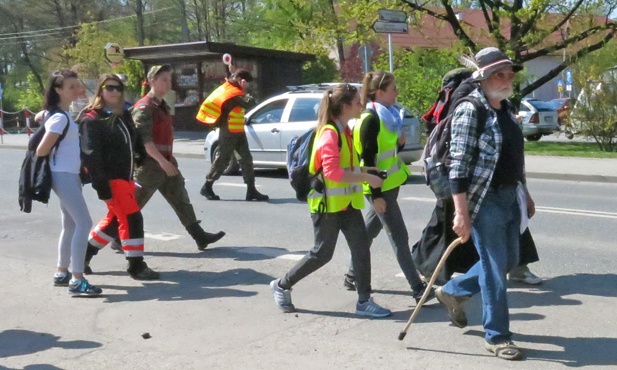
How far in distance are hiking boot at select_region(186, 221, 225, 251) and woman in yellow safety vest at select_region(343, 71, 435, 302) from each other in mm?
2616

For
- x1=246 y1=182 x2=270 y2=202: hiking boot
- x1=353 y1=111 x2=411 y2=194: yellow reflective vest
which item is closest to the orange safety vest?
x1=246 y1=182 x2=270 y2=202: hiking boot

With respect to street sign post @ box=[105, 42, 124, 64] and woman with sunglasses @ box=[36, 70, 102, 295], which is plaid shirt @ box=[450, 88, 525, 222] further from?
street sign post @ box=[105, 42, 124, 64]

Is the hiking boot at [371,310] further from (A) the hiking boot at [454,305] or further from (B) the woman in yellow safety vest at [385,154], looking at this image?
(A) the hiking boot at [454,305]

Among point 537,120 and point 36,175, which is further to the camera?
point 537,120

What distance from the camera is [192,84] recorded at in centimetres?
3169

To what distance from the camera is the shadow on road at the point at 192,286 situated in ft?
22.9

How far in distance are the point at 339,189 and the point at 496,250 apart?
4.46ft

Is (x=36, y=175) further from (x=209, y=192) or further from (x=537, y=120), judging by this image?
(x=537, y=120)

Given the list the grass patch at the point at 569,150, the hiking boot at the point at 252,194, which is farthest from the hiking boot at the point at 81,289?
the grass patch at the point at 569,150

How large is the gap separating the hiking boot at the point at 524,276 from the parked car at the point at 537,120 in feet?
68.5

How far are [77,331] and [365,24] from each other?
1835 cm

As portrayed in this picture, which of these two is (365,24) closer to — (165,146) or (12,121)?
(165,146)

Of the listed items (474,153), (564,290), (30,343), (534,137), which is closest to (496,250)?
(474,153)

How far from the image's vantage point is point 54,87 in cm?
684
